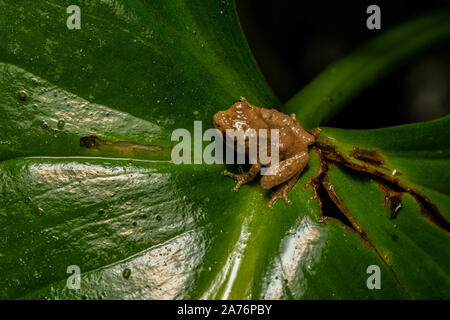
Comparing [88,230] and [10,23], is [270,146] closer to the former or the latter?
[88,230]

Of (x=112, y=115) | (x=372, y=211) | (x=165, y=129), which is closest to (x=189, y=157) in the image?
(x=165, y=129)

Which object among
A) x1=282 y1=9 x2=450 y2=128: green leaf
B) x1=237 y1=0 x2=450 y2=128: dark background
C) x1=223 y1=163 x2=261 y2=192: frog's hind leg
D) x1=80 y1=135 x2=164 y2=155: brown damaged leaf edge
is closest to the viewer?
x1=80 y1=135 x2=164 y2=155: brown damaged leaf edge

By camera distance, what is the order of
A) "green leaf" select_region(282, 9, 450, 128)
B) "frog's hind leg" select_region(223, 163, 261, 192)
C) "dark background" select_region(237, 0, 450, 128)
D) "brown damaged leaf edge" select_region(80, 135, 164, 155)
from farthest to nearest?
"dark background" select_region(237, 0, 450, 128)
"green leaf" select_region(282, 9, 450, 128)
"frog's hind leg" select_region(223, 163, 261, 192)
"brown damaged leaf edge" select_region(80, 135, 164, 155)

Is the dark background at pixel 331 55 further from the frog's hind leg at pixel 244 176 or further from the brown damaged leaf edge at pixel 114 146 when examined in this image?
the brown damaged leaf edge at pixel 114 146

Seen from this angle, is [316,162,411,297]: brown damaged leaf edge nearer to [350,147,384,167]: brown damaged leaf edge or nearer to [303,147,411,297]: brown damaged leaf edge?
[303,147,411,297]: brown damaged leaf edge

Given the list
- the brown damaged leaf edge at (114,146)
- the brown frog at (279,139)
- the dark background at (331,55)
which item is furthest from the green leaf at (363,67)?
the brown damaged leaf edge at (114,146)

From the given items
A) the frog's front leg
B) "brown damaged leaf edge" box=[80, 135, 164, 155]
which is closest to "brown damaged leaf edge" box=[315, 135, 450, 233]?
the frog's front leg

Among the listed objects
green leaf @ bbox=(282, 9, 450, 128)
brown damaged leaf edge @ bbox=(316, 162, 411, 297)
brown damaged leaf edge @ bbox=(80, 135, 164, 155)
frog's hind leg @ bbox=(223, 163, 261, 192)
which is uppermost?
green leaf @ bbox=(282, 9, 450, 128)
